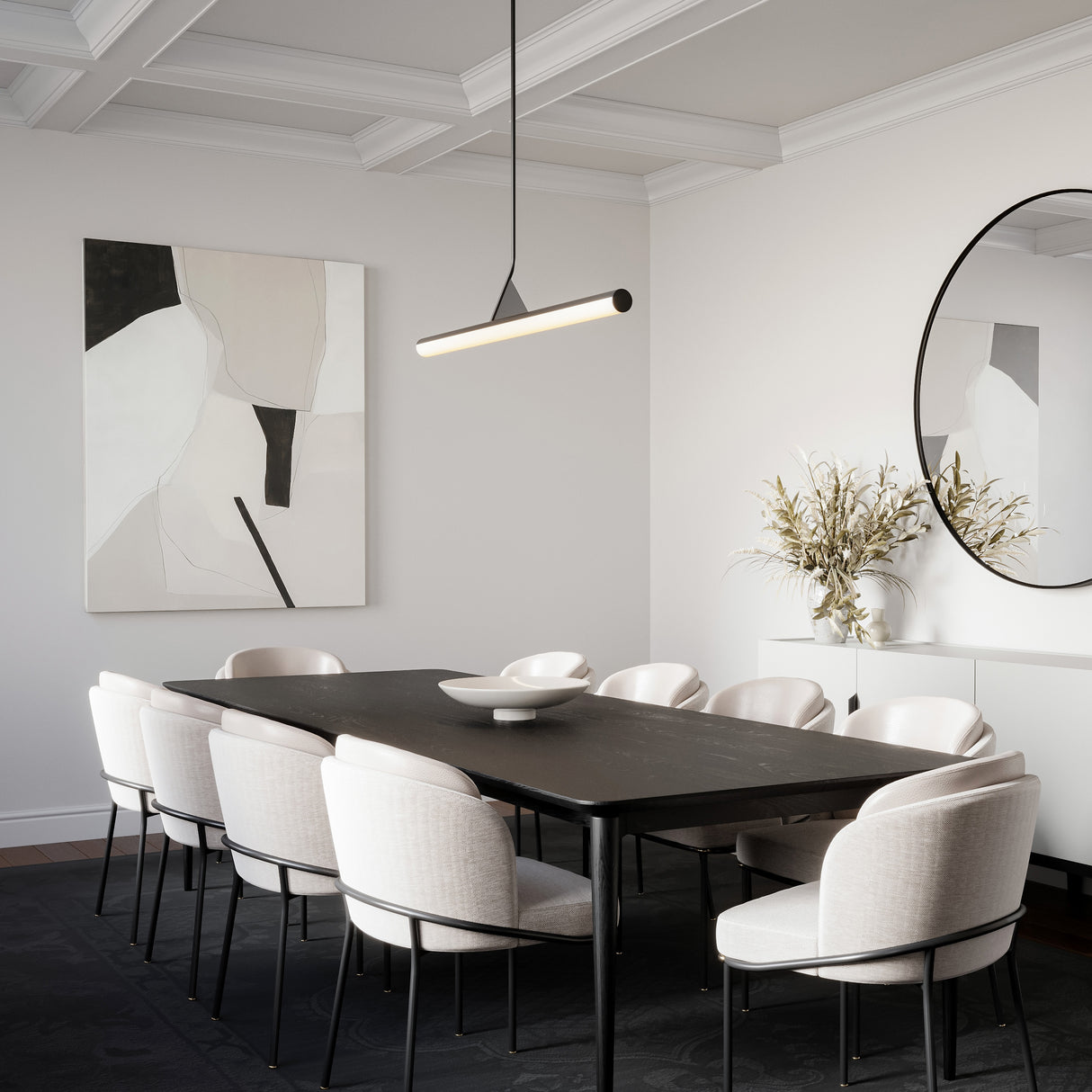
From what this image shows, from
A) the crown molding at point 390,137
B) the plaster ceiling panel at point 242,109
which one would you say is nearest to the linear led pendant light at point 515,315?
the crown molding at point 390,137

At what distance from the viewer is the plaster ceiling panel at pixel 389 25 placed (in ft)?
15.1

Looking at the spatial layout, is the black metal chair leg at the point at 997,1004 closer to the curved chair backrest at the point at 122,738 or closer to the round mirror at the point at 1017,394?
the round mirror at the point at 1017,394

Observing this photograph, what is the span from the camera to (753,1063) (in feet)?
10.5

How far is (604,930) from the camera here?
2662 mm

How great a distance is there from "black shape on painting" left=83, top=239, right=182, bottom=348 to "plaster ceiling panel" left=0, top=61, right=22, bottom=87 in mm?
697

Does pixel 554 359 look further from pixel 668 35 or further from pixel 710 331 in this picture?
pixel 668 35

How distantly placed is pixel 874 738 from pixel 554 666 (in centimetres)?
173

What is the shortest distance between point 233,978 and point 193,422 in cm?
281

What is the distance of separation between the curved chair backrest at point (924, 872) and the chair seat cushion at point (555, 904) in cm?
56

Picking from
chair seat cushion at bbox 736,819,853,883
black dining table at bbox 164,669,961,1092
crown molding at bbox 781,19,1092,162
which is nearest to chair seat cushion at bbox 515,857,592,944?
black dining table at bbox 164,669,961,1092

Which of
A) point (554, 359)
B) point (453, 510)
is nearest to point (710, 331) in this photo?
point (554, 359)

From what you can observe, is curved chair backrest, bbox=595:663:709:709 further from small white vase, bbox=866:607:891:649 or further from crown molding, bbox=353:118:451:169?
crown molding, bbox=353:118:451:169

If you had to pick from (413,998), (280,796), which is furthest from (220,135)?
(413,998)

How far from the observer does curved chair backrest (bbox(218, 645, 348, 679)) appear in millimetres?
5336
